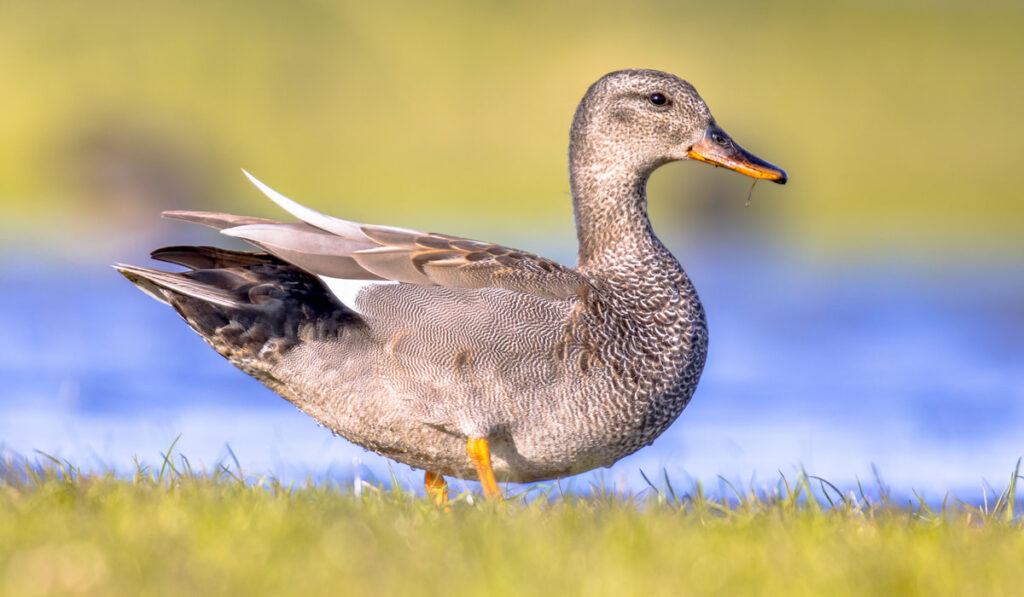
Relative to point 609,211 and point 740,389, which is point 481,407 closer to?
point 609,211

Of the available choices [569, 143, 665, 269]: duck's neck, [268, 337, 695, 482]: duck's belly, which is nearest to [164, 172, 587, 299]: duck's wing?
[268, 337, 695, 482]: duck's belly

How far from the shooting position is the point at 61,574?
2.63 meters

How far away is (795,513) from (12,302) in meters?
10.4

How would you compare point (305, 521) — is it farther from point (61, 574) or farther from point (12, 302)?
point (12, 302)

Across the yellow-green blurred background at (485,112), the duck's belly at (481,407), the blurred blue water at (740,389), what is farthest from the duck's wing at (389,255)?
the yellow-green blurred background at (485,112)

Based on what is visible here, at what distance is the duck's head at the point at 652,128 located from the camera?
15.4ft

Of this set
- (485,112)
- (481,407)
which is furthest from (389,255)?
(485,112)

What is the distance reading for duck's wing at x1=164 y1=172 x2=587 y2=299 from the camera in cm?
410

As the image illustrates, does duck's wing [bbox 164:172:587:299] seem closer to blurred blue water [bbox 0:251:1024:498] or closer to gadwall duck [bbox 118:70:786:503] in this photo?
gadwall duck [bbox 118:70:786:503]

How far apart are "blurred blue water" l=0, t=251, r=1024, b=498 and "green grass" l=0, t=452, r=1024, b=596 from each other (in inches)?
25.9

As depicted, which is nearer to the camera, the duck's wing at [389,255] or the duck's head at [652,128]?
the duck's wing at [389,255]

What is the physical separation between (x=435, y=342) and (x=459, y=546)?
117cm

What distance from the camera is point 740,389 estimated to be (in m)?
9.16

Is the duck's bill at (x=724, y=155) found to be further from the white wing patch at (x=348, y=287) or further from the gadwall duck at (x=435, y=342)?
the white wing patch at (x=348, y=287)
